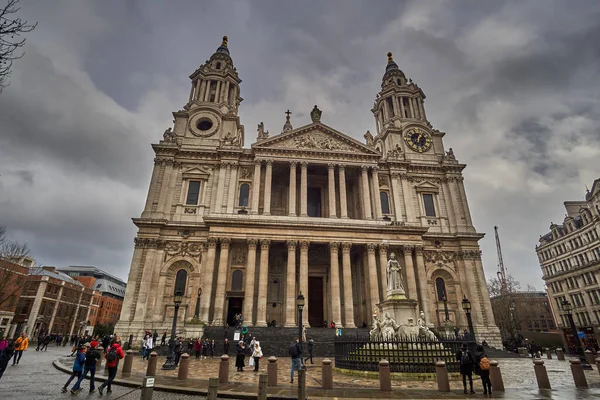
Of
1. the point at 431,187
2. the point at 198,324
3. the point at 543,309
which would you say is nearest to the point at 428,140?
the point at 431,187

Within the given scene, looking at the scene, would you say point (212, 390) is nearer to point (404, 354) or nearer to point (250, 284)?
point (404, 354)

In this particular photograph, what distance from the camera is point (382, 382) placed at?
9.80m

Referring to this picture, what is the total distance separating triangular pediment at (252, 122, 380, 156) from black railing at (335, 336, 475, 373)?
76.8 ft

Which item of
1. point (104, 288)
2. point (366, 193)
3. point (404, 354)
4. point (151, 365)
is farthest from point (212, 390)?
point (104, 288)

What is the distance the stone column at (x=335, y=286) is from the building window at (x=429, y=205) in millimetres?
12844

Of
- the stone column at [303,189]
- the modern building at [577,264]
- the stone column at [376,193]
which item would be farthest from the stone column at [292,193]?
the modern building at [577,264]

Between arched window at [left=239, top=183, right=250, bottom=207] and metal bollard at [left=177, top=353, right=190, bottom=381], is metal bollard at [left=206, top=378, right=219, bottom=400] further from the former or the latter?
arched window at [left=239, top=183, right=250, bottom=207]

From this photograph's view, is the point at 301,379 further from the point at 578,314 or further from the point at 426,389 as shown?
the point at 578,314

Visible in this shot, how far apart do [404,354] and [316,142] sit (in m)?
25.4

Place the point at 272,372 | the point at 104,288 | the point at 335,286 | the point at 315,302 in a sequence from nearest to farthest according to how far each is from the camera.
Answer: the point at 272,372 → the point at 335,286 → the point at 315,302 → the point at 104,288

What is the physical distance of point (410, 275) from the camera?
29.5m

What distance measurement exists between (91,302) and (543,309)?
94.9 meters

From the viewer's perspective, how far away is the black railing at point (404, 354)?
41.0 feet

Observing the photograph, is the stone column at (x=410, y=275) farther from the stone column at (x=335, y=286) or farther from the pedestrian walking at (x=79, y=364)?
the pedestrian walking at (x=79, y=364)
